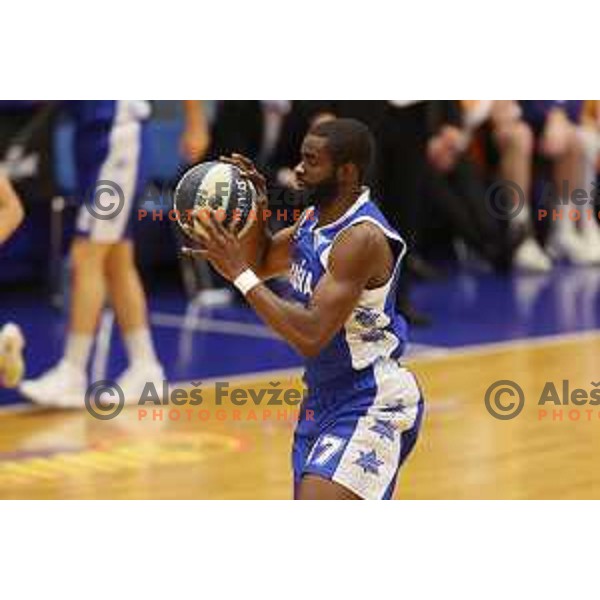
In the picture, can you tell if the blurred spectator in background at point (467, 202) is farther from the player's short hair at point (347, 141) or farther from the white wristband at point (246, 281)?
the white wristband at point (246, 281)

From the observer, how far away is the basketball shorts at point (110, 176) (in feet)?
28.9

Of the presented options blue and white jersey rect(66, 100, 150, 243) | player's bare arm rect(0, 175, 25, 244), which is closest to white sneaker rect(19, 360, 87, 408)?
blue and white jersey rect(66, 100, 150, 243)

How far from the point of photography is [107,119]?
8812 millimetres

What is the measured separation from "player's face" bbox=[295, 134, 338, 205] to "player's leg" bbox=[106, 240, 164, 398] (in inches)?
138

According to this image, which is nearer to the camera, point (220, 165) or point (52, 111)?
point (220, 165)

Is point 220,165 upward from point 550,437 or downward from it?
upward

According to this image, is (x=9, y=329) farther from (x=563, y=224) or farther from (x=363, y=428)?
(x=563, y=224)

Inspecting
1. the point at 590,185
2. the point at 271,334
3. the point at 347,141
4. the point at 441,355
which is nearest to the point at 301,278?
the point at 347,141

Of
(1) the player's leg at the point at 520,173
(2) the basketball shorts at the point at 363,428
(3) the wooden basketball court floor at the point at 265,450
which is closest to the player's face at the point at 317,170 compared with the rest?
(2) the basketball shorts at the point at 363,428

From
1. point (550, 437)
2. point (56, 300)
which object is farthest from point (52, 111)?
point (550, 437)

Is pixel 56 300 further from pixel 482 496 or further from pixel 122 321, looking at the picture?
pixel 482 496

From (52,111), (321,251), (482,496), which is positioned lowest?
(482,496)

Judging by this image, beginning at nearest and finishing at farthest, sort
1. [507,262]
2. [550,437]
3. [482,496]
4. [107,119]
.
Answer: [482,496] → [550,437] → [107,119] → [507,262]

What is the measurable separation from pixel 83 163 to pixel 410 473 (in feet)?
7.78
